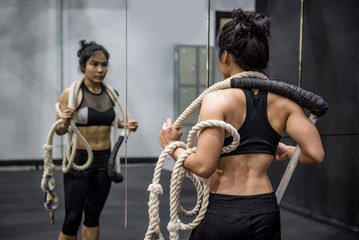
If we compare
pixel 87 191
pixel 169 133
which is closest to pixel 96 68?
pixel 87 191

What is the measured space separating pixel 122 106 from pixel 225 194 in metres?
1.41

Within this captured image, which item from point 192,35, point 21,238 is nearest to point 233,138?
point 192,35

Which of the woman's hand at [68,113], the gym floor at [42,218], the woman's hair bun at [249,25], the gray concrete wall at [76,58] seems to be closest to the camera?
the woman's hair bun at [249,25]

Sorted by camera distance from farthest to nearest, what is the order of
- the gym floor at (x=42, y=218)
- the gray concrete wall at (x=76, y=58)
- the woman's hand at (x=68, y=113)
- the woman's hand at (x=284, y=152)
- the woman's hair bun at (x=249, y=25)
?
the gym floor at (x=42, y=218), the woman's hand at (x=68, y=113), the gray concrete wall at (x=76, y=58), the woman's hand at (x=284, y=152), the woman's hair bun at (x=249, y=25)

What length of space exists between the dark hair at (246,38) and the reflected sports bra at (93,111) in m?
1.42

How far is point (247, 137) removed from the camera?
1214 mm

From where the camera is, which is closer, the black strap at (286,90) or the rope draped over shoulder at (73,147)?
the black strap at (286,90)

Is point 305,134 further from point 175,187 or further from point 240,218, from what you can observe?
point 175,187

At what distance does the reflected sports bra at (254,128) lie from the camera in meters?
1.20

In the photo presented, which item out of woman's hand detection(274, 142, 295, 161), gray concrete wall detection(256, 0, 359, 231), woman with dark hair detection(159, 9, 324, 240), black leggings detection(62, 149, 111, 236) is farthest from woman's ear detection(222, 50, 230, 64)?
black leggings detection(62, 149, 111, 236)

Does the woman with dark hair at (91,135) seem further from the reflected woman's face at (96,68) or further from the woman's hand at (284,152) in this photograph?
the woman's hand at (284,152)

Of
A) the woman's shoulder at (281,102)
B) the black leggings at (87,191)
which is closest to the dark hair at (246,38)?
the woman's shoulder at (281,102)

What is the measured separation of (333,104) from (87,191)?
1713 mm

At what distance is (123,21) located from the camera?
3.10 m
